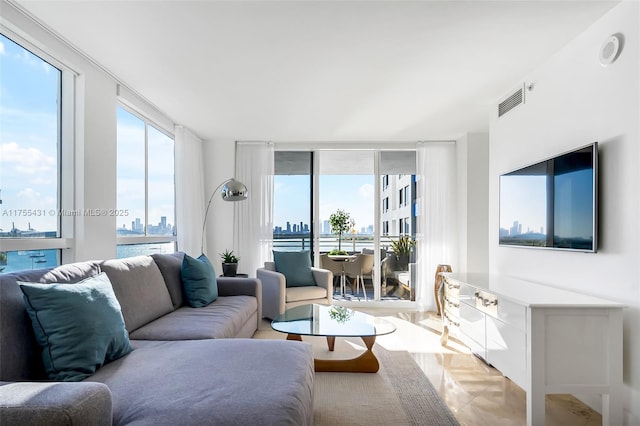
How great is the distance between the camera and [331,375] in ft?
9.45

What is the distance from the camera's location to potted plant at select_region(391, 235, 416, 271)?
551 centimetres

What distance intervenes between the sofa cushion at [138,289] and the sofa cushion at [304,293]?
1.64 metres

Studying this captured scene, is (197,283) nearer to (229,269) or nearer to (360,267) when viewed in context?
(229,269)

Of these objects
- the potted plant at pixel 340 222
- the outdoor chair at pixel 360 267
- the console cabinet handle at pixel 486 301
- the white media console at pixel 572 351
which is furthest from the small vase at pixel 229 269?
the white media console at pixel 572 351

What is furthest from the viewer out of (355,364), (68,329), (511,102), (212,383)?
(511,102)

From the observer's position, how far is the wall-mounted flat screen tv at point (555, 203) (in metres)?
2.28

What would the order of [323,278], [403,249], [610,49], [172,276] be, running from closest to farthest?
[610,49], [172,276], [323,278], [403,249]

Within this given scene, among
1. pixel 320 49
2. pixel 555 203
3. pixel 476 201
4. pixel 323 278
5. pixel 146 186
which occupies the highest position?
pixel 320 49

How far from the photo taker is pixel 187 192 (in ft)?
15.4

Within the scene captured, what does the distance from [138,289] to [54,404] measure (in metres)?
1.59

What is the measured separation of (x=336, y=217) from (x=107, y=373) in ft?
13.5

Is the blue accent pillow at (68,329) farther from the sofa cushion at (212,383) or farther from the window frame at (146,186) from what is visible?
the window frame at (146,186)

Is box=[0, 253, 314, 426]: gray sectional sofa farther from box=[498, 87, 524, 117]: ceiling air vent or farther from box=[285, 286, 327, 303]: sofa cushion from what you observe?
box=[498, 87, 524, 117]: ceiling air vent

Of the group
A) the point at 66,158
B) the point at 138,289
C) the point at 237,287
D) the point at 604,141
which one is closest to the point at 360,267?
the point at 237,287
